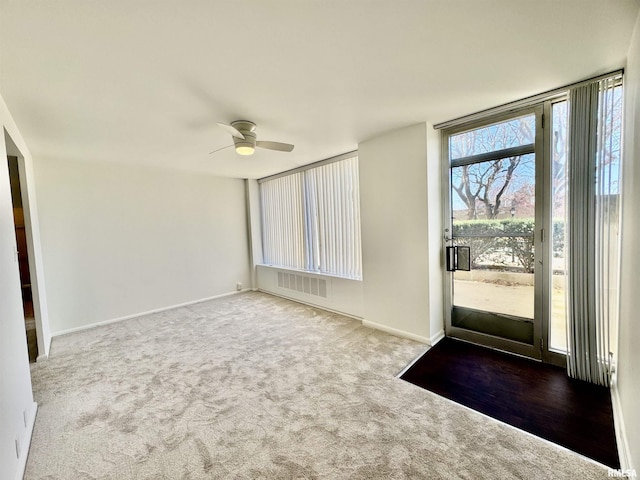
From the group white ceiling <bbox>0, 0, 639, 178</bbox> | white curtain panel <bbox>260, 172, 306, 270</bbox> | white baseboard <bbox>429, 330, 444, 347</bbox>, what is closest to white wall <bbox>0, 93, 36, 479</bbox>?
white ceiling <bbox>0, 0, 639, 178</bbox>

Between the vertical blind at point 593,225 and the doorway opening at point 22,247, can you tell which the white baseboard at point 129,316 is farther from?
the vertical blind at point 593,225

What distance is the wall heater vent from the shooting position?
14.5ft

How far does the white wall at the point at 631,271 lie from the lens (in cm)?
141

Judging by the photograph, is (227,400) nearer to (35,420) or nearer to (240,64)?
(35,420)

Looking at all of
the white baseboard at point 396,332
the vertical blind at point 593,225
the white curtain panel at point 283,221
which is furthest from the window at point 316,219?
the vertical blind at point 593,225

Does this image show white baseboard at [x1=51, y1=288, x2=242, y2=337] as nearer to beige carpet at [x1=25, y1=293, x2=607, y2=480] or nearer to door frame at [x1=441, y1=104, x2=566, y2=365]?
beige carpet at [x1=25, y1=293, x2=607, y2=480]

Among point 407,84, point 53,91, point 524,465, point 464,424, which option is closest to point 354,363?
point 464,424

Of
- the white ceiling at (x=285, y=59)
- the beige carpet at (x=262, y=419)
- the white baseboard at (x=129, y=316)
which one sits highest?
the white ceiling at (x=285, y=59)

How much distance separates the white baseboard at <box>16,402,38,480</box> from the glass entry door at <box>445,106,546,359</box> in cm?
363

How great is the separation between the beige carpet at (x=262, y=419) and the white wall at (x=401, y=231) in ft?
1.17

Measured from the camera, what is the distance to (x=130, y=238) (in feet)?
14.1

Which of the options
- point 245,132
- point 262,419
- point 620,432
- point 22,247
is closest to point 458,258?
point 620,432

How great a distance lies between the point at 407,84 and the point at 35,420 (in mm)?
3754

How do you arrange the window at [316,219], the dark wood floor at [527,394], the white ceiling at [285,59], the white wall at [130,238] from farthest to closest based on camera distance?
the window at [316,219]
the white wall at [130,238]
the dark wood floor at [527,394]
the white ceiling at [285,59]
